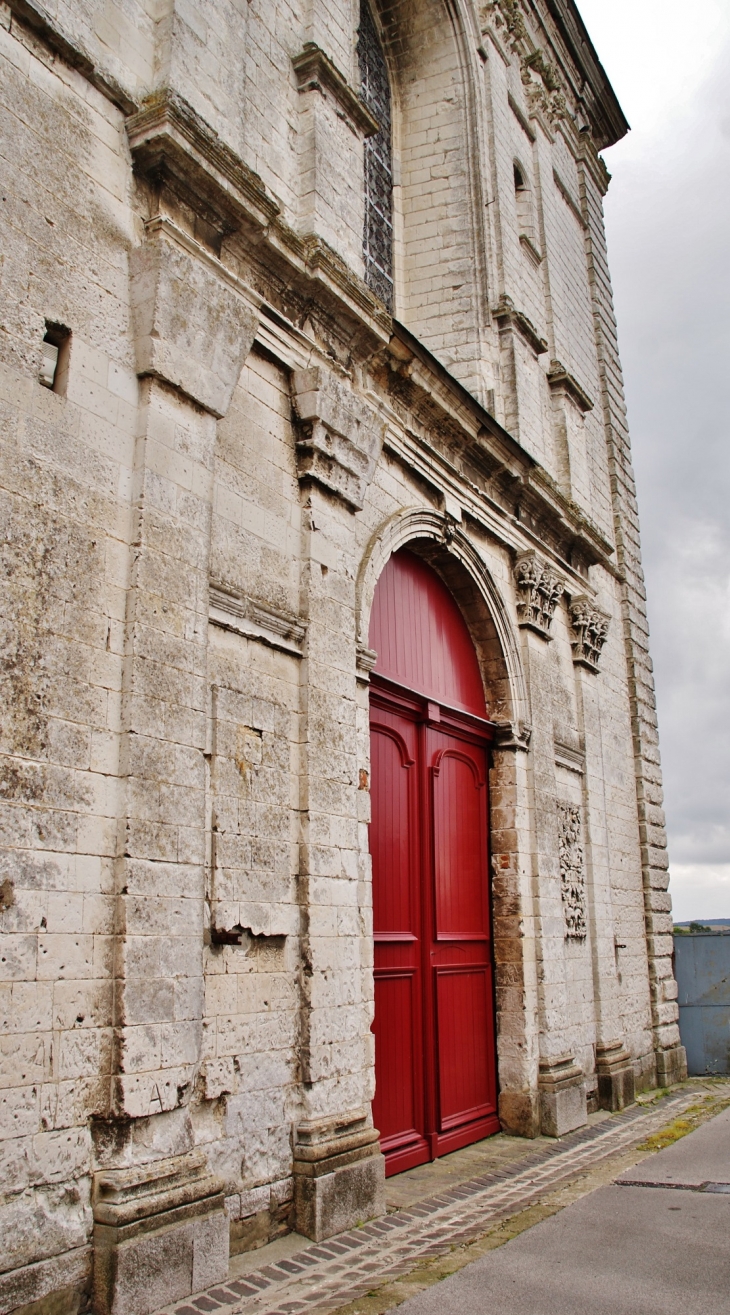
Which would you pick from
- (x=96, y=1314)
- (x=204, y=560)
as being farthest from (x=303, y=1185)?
(x=204, y=560)

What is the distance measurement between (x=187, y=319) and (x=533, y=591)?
4.01 metres

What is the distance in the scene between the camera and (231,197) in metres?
4.57

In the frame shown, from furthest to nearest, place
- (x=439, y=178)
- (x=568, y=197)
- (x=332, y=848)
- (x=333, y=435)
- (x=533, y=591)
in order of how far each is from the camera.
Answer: (x=568, y=197), (x=439, y=178), (x=533, y=591), (x=333, y=435), (x=332, y=848)

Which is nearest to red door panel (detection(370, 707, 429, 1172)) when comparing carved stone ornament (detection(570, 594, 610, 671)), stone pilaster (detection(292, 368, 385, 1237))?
stone pilaster (detection(292, 368, 385, 1237))

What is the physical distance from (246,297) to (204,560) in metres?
1.46

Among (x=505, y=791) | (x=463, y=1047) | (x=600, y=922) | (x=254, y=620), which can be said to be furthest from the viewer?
(x=600, y=922)

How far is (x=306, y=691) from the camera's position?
4730 millimetres

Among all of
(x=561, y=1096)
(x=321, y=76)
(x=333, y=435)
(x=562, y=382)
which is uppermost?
(x=562, y=382)

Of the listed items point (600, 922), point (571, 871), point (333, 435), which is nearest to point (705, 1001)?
point (600, 922)

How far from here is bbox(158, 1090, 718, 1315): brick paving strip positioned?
3.53 m

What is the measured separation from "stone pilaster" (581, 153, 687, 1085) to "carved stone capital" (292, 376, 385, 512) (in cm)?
527

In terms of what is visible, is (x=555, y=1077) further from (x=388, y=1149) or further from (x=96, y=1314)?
(x=96, y=1314)

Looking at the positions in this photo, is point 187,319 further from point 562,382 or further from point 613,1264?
point 562,382

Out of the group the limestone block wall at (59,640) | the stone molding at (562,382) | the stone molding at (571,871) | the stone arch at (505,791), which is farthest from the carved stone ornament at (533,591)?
the limestone block wall at (59,640)
